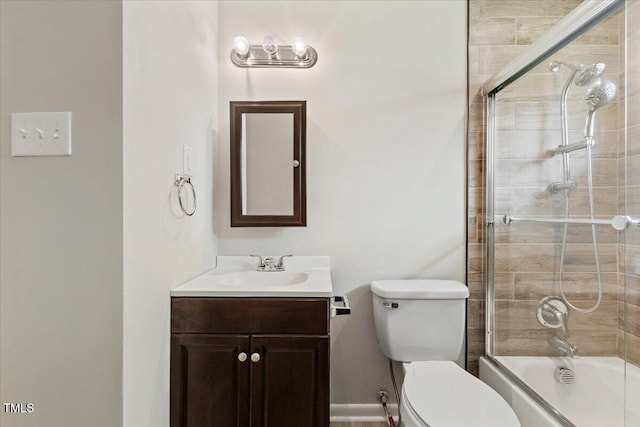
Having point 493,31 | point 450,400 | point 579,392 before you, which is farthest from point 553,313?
point 493,31

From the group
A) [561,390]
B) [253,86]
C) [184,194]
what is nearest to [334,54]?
[253,86]

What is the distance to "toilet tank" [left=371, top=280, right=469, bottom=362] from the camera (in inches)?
63.2

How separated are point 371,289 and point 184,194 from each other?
101cm

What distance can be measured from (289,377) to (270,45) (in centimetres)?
159

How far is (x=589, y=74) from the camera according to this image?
1.32 m

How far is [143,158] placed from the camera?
1.07 m

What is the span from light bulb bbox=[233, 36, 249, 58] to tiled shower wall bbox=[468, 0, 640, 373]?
120 cm

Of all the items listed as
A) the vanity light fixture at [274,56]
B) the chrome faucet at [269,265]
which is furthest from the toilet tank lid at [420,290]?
the vanity light fixture at [274,56]

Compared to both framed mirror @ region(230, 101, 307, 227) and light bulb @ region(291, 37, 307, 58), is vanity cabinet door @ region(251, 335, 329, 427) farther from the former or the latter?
light bulb @ region(291, 37, 307, 58)

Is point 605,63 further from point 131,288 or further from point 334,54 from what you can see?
point 131,288

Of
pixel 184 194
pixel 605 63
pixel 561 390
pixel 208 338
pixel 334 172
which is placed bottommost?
pixel 561 390

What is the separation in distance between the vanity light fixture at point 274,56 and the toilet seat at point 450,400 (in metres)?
1.60

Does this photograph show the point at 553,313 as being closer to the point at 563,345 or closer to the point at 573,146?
the point at 563,345
